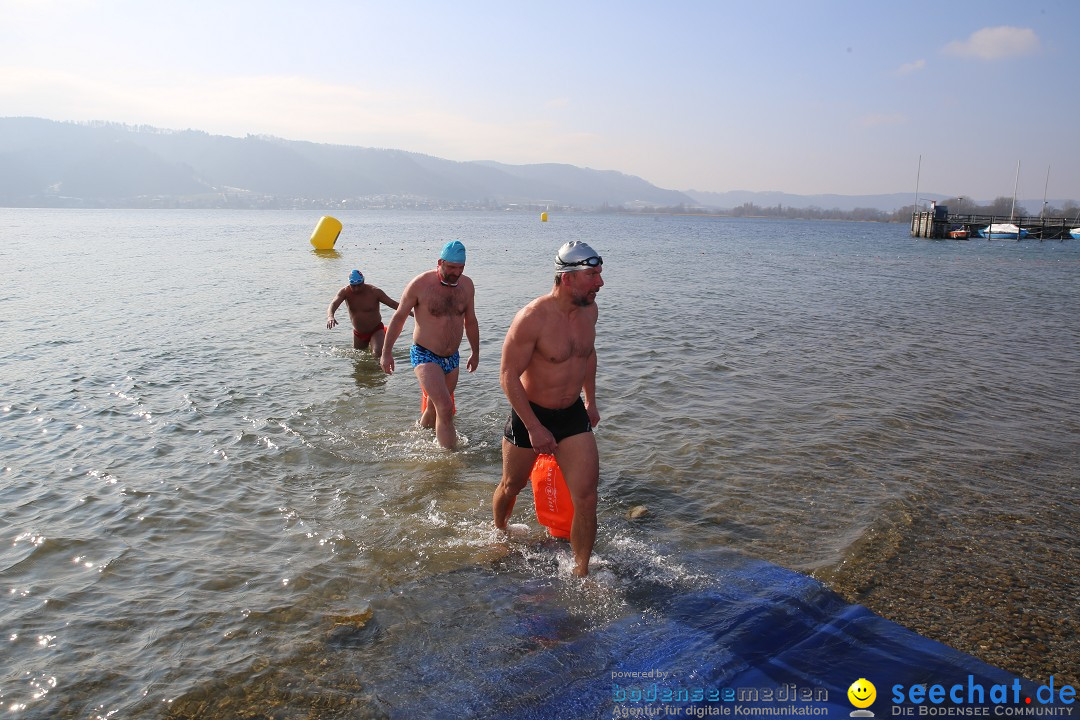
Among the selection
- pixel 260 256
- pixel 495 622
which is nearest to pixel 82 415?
pixel 495 622

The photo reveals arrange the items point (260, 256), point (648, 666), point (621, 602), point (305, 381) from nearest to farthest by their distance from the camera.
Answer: point (648, 666), point (621, 602), point (305, 381), point (260, 256)

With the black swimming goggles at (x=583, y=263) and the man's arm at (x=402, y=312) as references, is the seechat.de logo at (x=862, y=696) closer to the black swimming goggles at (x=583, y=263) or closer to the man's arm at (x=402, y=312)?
the black swimming goggles at (x=583, y=263)

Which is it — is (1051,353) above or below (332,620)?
above

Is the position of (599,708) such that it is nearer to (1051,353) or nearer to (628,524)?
(628,524)

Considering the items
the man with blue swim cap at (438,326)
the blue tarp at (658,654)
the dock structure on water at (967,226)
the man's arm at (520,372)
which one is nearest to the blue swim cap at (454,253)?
the man with blue swim cap at (438,326)

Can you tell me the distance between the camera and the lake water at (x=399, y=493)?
3.74 m

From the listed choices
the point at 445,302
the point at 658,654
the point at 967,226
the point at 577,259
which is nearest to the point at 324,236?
the point at 445,302

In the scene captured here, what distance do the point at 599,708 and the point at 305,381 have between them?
24.8 ft

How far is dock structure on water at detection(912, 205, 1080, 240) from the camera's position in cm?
6272

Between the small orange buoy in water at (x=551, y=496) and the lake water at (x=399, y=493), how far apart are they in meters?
0.30

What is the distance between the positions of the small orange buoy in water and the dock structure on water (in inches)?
2758

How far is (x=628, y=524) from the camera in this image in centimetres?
528

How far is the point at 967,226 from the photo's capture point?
66.3m

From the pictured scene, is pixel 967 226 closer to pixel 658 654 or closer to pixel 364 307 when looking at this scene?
pixel 364 307
